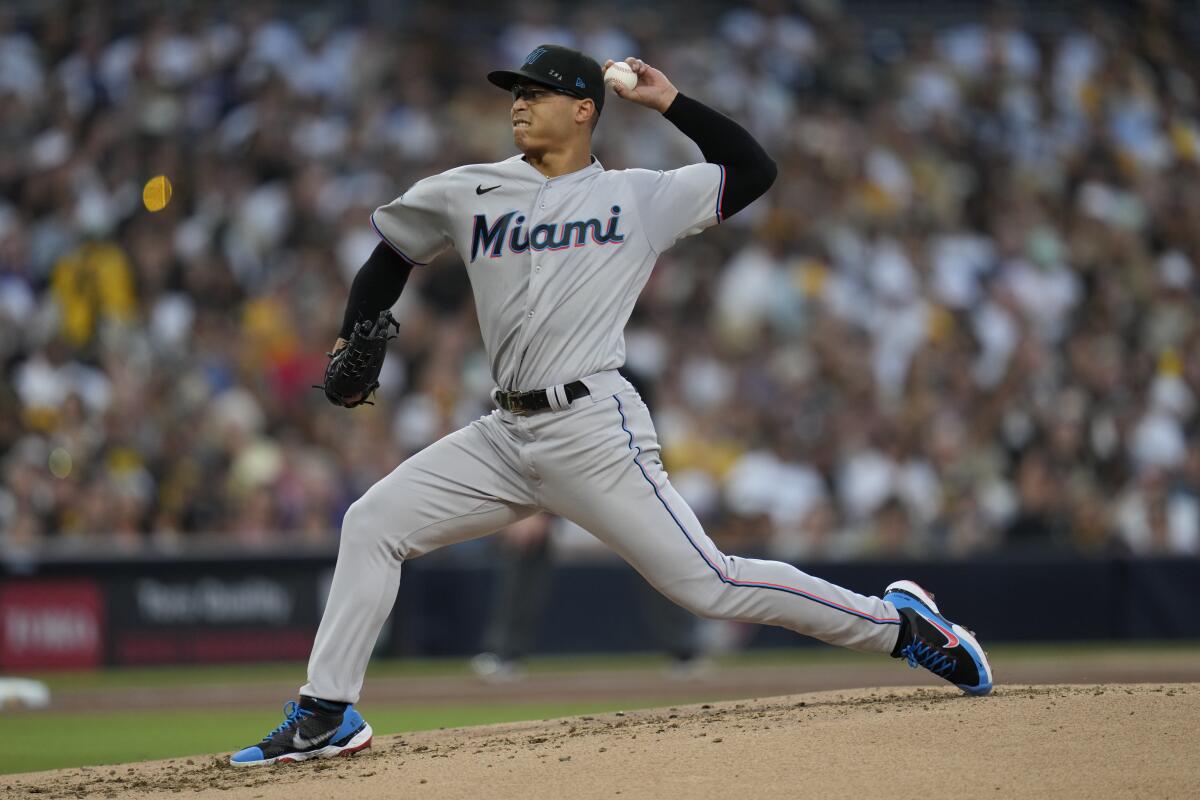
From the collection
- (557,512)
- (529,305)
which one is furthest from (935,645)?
(529,305)

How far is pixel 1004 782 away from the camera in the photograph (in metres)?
4.70

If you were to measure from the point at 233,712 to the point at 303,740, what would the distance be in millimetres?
4256

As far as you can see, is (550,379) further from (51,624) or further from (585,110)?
(51,624)

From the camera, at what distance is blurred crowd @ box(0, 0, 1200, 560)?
1298 cm

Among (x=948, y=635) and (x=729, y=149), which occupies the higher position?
(x=729, y=149)

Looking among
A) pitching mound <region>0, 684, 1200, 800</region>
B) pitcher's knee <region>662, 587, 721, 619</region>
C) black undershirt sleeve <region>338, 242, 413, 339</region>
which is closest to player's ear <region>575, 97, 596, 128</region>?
black undershirt sleeve <region>338, 242, 413, 339</region>

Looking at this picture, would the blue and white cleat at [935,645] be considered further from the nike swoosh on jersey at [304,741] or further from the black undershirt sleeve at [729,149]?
the nike swoosh on jersey at [304,741]

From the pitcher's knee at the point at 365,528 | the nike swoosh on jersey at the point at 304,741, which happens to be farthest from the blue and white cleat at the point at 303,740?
the pitcher's knee at the point at 365,528

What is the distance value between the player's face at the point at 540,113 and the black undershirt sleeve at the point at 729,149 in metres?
0.33

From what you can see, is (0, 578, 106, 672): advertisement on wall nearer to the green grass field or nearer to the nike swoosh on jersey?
the green grass field

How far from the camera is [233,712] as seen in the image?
948 cm

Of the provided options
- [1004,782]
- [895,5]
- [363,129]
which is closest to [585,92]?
[1004,782]

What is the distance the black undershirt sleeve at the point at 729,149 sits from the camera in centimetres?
539

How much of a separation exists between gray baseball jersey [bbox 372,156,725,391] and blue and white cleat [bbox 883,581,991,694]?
4.35 feet
